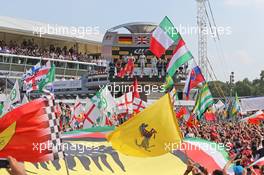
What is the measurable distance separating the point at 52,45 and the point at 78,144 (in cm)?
5551

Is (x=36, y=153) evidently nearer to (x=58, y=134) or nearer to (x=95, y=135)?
(x=58, y=134)

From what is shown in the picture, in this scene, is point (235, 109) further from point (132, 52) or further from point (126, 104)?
point (132, 52)

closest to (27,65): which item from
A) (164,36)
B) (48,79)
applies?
(48,79)

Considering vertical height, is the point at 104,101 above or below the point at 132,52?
below

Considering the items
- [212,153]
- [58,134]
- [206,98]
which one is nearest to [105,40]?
[206,98]

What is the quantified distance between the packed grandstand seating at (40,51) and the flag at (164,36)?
4016 centimetres

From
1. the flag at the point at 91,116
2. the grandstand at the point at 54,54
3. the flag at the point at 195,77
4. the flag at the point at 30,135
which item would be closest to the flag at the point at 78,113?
the flag at the point at 91,116

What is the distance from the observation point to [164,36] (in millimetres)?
14906

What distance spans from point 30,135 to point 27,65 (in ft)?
161

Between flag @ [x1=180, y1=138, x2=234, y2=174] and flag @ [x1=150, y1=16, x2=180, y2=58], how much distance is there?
152 inches

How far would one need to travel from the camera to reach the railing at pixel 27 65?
52359 mm

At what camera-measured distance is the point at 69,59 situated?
60969mm

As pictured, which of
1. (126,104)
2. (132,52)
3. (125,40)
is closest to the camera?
(126,104)

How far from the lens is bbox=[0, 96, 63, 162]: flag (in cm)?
641
